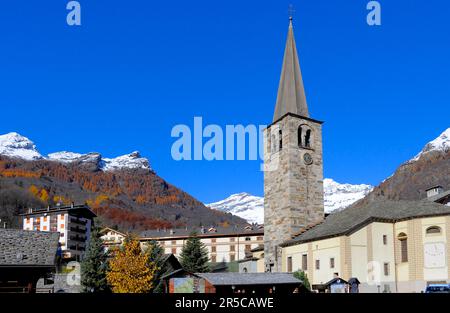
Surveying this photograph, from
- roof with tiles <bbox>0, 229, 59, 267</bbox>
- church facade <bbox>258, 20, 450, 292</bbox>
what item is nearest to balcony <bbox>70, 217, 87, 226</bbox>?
church facade <bbox>258, 20, 450, 292</bbox>

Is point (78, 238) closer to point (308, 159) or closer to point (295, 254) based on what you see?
point (308, 159)

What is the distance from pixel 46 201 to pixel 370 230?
530ft

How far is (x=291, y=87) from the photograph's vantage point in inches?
2660

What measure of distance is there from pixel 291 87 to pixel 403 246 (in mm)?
26953

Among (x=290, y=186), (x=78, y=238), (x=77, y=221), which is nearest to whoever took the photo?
(x=290, y=186)

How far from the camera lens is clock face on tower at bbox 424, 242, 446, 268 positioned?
44631 mm

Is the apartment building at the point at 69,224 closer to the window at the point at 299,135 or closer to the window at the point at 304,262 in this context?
the window at the point at 299,135

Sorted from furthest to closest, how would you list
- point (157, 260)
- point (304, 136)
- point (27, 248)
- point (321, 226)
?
point (304, 136)
point (157, 260)
point (321, 226)
point (27, 248)

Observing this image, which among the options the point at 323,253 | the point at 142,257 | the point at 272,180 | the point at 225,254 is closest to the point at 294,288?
the point at 323,253

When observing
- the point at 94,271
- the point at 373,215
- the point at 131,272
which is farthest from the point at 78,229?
the point at 373,215

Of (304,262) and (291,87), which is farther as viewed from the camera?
(291,87)
